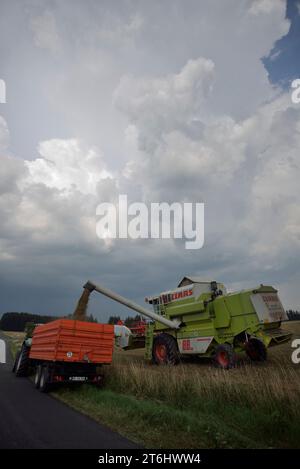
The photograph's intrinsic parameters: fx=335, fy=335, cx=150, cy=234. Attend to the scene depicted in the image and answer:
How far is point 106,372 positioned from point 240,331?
528 cm

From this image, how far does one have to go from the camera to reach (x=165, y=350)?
1556 cm

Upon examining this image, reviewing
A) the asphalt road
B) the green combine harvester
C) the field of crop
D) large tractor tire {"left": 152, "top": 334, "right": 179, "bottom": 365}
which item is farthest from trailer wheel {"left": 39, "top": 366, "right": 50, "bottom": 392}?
large tractor tire {"left": 152, "top": 334, "right": 179, "bottom": 365}

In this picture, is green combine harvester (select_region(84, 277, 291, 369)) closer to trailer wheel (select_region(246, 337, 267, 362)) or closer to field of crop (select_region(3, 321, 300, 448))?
trailer wheel (select_region(246, 337, 267, 362))

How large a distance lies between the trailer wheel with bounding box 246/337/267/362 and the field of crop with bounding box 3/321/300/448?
5.57 metres

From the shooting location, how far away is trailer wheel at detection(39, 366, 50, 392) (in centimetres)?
1037

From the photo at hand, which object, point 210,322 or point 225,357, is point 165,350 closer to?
point 210,322

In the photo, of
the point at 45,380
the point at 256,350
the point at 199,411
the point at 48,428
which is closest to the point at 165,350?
the point at 256,350

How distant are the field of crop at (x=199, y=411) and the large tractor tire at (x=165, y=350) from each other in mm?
5104

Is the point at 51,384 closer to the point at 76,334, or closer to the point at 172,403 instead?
the point at 76,334

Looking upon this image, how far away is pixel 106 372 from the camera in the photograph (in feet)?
40.1

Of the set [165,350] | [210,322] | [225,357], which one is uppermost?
[210,322]

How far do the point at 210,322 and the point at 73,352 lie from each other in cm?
613

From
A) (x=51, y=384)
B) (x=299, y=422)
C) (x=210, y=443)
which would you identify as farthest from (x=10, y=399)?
(x=299, y=422)
